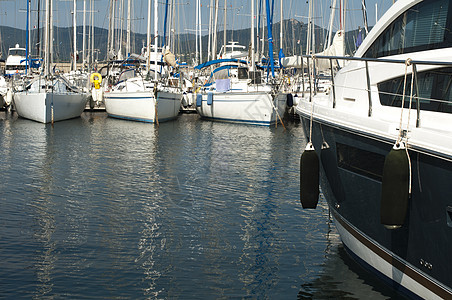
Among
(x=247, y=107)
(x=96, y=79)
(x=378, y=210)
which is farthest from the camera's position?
(x=96, y=79)

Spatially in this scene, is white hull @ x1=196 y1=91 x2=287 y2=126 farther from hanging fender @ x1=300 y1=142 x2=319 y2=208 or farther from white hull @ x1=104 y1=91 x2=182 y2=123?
hanging fender @ x1=300 y1=142 x2=319 y2=208

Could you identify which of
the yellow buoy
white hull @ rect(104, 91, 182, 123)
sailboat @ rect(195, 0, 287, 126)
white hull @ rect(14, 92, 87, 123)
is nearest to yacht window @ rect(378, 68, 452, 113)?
sailboat @ rect(195, 0, 287, 126)

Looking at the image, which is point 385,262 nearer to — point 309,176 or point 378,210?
point 378,210

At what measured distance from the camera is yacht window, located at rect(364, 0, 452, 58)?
257 inches

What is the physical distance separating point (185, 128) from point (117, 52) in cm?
2262

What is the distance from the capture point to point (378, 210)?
652 cm

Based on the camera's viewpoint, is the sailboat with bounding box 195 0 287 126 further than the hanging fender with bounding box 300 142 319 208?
Yes

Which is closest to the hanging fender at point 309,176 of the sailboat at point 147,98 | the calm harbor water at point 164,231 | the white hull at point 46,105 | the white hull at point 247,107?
the calm harbor water at point 164,231

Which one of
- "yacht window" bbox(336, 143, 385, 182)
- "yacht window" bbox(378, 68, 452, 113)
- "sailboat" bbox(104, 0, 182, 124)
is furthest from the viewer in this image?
"sailboat" bbox(104, 0, 182, 124)

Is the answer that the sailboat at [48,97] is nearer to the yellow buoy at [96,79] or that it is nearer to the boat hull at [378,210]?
the yellow buoy at [96,79]

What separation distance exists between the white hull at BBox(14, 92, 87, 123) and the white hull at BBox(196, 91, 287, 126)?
7.37 metres

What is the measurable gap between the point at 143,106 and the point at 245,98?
531cm

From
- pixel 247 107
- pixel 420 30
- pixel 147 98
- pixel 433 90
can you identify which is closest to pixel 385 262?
pixel 433 90

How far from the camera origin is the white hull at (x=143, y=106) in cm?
2955
